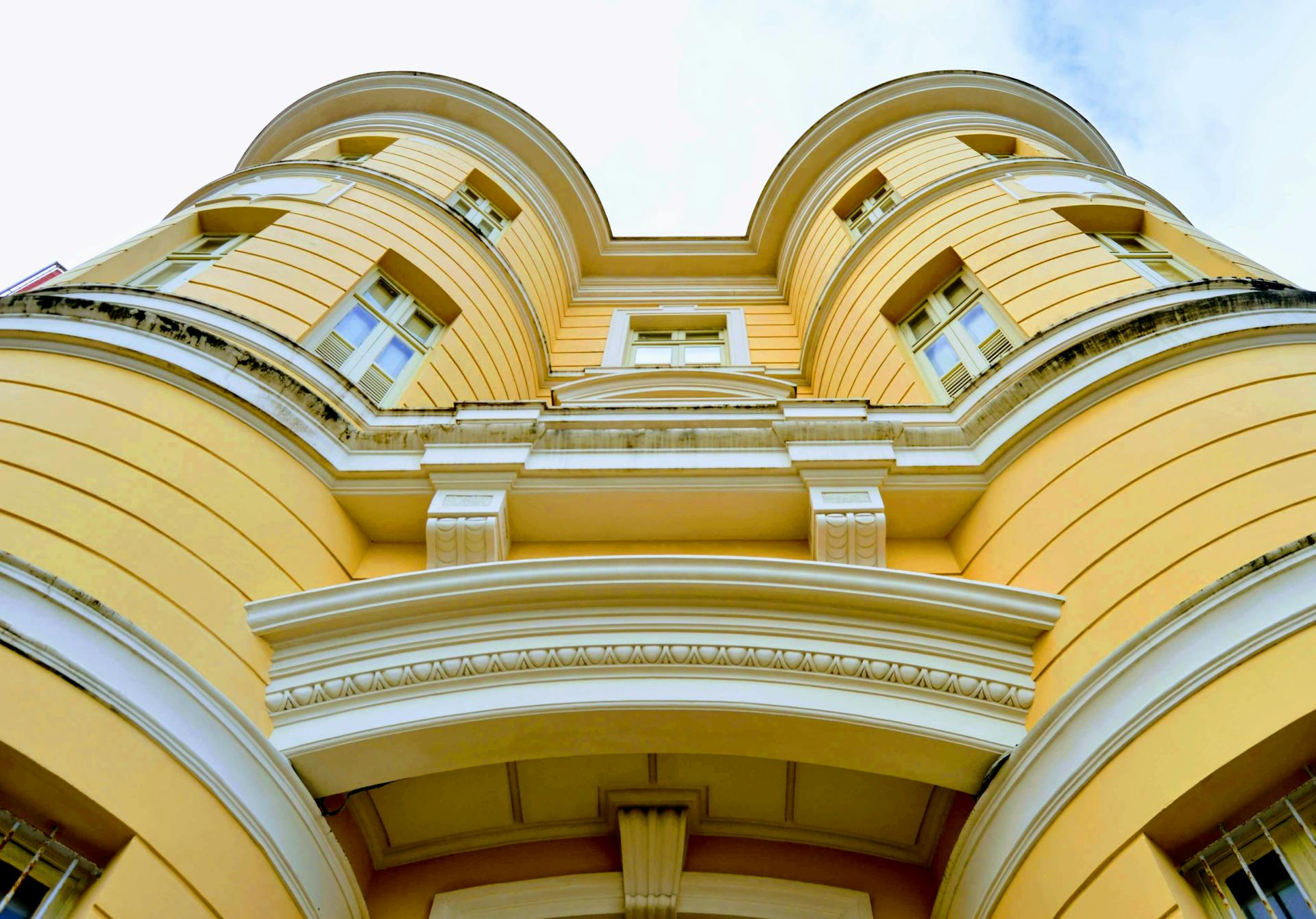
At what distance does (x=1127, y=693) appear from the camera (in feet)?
15.4

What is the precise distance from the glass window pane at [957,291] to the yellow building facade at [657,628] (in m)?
1.37

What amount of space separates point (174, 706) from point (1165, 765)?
192 inches

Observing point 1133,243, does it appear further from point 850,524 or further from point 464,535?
point 464,535

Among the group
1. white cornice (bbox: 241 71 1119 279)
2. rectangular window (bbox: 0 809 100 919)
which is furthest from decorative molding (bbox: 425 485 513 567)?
white cornice (bbox: 241 71 1119 279)

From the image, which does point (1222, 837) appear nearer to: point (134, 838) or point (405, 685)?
point (405, 685)

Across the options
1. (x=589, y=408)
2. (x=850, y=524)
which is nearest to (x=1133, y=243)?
(x=850, y=524)

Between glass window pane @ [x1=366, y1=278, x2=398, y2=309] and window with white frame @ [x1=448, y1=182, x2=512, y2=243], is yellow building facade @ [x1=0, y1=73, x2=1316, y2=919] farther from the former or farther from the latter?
window with white frame @ [x1=448, y1=182, x2=512, y2=243]

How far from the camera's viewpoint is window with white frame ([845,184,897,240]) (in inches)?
532

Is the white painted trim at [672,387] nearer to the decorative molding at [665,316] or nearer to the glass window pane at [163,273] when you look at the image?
the decorative molding at [665,316]

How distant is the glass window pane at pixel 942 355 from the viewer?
982 cm

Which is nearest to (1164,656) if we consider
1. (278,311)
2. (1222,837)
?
(1222,837)

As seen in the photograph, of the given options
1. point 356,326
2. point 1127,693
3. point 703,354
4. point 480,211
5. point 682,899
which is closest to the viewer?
point 1127,693

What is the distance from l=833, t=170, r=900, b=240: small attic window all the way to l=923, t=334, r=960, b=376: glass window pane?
3785 millimetres

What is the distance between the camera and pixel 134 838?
14.2 ft
